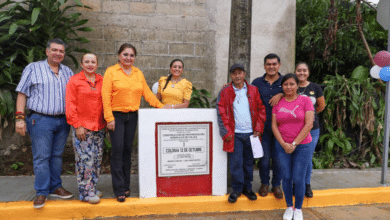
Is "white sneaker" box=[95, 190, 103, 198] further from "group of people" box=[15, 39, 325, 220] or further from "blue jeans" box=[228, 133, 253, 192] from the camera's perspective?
"blue jeans" box=[228, 133, 253, 192]

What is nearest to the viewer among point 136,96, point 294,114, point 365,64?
point 294,114

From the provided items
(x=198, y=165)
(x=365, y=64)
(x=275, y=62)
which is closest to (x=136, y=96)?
(x=198, y=165)

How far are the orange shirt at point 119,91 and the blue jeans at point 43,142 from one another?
2.01 ft

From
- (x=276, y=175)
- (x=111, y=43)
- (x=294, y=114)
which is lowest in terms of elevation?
(x=276, y=175)

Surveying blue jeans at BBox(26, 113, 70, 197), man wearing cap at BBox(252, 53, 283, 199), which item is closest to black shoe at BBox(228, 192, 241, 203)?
man wearing cap at BBox(252, 53, 283, 199)

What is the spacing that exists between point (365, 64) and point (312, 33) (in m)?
1.57

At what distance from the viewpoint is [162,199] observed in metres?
3.53

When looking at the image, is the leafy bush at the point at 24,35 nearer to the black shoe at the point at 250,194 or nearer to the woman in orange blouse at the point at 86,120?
the woman in orange blouse at the point at 86,120

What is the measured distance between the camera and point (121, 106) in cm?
331

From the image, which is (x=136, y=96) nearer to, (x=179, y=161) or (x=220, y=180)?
(x=179, y=161)

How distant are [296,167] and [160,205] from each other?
5.42 feet

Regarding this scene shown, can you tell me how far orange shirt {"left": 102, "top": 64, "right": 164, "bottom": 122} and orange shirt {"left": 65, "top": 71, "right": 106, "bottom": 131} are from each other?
0.46 feet

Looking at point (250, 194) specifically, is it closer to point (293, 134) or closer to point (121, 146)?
point (293, 134)

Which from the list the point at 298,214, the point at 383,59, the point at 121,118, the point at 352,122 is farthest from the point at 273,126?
the point at 352,122
